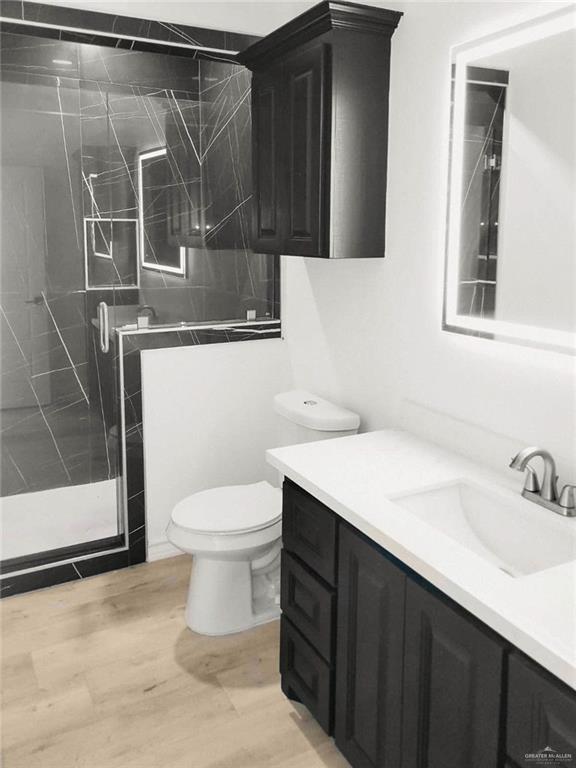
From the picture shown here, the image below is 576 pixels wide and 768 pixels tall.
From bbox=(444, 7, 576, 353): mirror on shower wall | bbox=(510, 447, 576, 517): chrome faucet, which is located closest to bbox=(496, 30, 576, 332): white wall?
bbox=(444, 7, 576, 353): mirror on shower wall

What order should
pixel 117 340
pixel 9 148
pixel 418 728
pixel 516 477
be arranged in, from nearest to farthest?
pixel 418 728
pixel 516 477
pixel 9 148
pixel 117 340

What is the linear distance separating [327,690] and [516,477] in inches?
30.7

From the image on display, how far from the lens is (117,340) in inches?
115

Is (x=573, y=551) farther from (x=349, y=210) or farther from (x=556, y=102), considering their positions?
(x=349, y=210)

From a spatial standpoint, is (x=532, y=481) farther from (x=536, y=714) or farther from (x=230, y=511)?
(x=230, y=511)

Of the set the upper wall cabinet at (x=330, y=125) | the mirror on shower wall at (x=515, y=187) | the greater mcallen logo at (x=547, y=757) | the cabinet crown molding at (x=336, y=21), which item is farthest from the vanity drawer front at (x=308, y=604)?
the cabinet crown molding at (x=336, y=21)

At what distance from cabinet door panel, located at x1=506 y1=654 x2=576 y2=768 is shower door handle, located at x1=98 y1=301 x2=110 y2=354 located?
2140 millimetres

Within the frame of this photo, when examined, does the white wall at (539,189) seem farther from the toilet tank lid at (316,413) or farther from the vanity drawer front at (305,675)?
the vanity drawer front at (305,675)

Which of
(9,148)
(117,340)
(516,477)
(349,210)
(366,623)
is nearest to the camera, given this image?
(366,623)

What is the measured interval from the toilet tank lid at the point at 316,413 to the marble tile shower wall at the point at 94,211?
0.59m

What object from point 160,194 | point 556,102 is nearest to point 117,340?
point 160,194

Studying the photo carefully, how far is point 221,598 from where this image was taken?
256 centimetres

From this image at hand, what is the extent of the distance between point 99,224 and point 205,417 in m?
0.93

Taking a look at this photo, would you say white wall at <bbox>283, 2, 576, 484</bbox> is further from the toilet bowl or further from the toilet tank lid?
the toilet bowl
